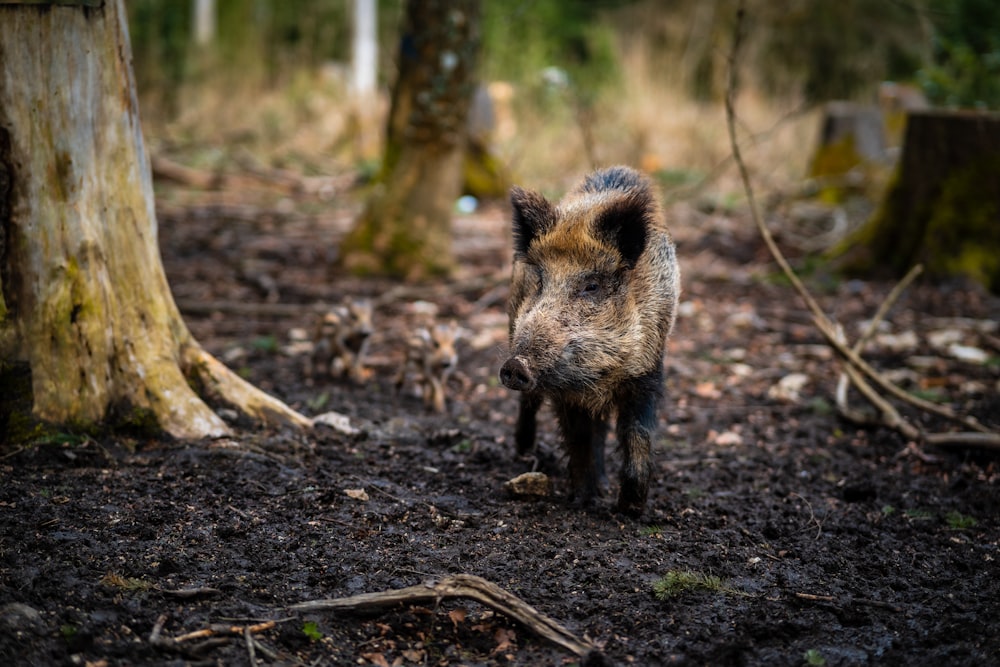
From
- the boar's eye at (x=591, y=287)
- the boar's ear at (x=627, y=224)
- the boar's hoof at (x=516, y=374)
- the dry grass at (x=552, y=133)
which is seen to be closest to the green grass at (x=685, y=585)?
the boar's hoof at (x=516, y=374)

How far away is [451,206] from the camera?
31.8 feet

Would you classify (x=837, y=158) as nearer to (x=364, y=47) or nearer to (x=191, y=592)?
(x=364, y=47)

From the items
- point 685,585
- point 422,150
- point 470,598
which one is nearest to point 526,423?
point 685,585

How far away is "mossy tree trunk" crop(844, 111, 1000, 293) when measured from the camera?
8.95 metres

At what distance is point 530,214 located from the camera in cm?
473

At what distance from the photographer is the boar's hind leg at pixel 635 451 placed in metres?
4.64

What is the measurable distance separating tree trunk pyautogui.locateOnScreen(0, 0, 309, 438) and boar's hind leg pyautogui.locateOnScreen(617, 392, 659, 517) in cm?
210

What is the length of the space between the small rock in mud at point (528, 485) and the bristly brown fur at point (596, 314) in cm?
21

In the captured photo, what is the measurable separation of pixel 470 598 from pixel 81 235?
2491mm

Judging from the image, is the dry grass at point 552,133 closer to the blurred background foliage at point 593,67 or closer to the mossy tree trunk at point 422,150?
the blurred background foliage at point 593,67

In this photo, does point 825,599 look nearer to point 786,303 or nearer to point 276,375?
point 276,375

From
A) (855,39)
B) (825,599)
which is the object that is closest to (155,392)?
(825,599)

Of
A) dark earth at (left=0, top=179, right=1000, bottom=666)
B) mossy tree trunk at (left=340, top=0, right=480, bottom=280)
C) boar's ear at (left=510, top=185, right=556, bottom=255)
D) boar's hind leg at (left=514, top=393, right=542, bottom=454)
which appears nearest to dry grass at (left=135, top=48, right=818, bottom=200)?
mossy tree trunk at (left=340, top=0, right=480, bottom=280)

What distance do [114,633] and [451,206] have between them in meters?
7.01
